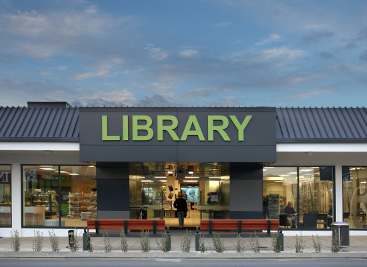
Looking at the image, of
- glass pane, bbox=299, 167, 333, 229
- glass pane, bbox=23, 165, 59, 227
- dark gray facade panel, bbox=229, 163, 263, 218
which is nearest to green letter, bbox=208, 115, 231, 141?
Result: dark gray facade panel, bbox=229, 163, 263, 218

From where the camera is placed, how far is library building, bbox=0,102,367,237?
81.5ft

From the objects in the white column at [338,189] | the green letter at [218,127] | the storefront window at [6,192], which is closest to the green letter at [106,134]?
the green letter at [218,127]

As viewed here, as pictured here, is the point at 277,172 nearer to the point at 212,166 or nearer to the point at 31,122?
the point at 212,166

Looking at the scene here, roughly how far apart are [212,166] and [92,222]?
561cm

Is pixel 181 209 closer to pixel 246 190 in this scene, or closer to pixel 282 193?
pixel 246 190

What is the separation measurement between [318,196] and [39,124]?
498 inches

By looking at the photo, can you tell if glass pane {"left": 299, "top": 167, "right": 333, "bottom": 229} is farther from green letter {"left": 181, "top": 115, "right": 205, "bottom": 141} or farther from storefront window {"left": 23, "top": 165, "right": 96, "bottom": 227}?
storefront window {"left": 23, "top": 165, "right": 96, "bottom": 227}

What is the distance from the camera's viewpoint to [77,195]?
91.5ft

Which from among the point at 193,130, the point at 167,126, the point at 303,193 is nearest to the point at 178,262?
the point at 193,130

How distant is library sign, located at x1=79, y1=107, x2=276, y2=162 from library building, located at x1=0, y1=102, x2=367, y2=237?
0.13ft

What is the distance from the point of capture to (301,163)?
27.4 metres

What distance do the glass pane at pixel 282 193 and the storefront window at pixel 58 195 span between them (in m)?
7.75

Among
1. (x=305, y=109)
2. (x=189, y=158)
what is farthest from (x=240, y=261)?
(x=305, y=109)

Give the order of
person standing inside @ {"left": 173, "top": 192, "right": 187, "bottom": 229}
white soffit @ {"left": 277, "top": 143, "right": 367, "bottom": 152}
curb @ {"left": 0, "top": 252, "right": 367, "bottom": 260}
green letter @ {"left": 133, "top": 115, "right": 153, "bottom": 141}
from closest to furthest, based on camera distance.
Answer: curb @ {"left": 0, "top": 252, "right": 367, "bottom": 260} → green letter @ {"left": 133, "top": 115, "right": 153, "bottom": 141} → white soffit @ {"left": 277, "top": 143, "right": 367, "bottom": 152} → person standing inside @ {"left": 173, "top": 192, "right": 187, "bottom": 229}
